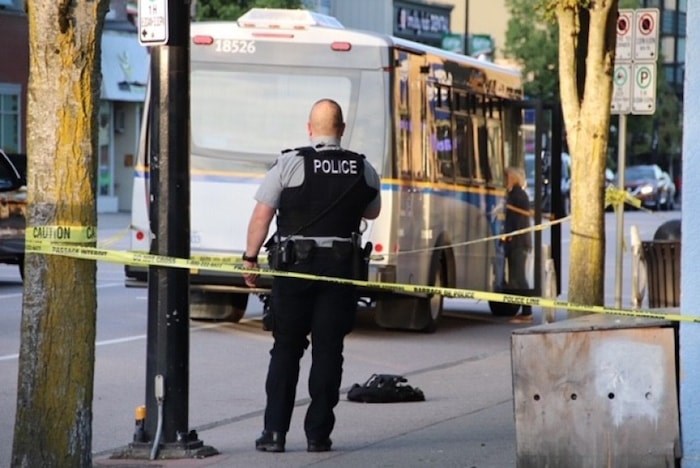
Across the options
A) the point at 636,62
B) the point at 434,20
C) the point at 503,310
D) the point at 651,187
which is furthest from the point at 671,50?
the point at 636,62

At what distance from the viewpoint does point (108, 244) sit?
79.8 ft

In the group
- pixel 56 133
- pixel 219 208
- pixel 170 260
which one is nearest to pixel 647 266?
pixel 219 208

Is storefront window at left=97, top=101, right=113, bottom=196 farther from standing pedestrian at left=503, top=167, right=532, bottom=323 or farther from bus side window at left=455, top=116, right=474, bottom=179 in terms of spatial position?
bus side window at left=455, top=116, right=474, bottom=179

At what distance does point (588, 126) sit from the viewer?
585 inches

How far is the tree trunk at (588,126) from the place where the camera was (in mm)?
14773

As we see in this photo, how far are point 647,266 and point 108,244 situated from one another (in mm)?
9958

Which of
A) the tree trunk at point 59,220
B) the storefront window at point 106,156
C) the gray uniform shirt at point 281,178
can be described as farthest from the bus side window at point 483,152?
the storefront window at point 106,156

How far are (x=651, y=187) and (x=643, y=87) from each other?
41545mm

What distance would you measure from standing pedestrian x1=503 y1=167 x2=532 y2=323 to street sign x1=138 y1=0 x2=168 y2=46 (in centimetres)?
1128

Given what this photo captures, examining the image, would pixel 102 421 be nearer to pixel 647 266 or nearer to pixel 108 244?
pixel 647 266

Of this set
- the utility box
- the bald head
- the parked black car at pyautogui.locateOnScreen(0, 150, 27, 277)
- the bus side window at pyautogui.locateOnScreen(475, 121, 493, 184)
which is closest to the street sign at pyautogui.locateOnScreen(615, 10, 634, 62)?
the bus side window at pyautogui.locateOnScreen(475, 121, 493, 184)

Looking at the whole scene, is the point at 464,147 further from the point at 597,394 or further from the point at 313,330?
the point at 597,394

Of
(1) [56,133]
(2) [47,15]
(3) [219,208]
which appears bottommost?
(3) [219,208]

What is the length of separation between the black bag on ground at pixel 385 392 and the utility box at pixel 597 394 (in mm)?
3746
